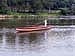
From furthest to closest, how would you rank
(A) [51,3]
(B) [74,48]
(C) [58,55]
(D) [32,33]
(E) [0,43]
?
(A) [51,3] < (D) [32,33] < (E) [0,43] < (B) [74,48] < (C) [58,55]

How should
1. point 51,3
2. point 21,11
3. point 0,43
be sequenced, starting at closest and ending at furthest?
1. point 0,43
2. point 21,11
3. point 51,3

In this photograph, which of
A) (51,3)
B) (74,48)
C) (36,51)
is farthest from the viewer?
(51,3)

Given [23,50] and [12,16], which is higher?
[23,50]

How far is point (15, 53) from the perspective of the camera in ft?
106

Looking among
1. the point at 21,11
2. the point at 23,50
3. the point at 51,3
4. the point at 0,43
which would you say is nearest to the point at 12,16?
the point at 21,11

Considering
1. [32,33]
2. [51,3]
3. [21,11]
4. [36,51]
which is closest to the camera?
[36,51]

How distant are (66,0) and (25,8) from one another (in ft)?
88.3

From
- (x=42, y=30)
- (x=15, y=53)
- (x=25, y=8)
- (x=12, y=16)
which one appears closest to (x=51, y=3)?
(x=25, y=8)

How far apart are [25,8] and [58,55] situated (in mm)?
84545

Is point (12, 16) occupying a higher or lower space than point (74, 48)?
lower

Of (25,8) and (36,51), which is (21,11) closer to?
(25,8)

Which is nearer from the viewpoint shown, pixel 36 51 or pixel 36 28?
pixel 36 51

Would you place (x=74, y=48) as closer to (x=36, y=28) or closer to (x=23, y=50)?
(x=23, y=50)

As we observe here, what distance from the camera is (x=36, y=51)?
110 feet
